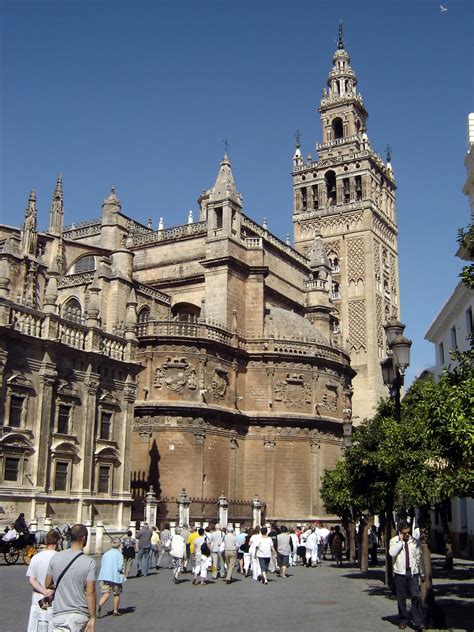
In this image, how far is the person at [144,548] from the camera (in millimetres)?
19734

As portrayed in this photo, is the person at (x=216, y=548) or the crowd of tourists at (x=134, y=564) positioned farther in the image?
the person at (x=216, y=548)

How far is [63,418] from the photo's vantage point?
25031 millimetres

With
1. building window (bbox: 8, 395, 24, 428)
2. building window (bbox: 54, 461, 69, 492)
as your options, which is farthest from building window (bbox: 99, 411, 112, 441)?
building window (bbox: 8, 395, 24, 428)

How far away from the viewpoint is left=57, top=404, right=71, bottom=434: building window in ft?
81.5

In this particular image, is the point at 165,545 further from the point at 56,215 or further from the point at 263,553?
the point at 56,215

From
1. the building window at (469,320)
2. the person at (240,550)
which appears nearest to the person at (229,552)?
the person at (240,550)

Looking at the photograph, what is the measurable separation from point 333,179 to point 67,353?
47.4 m

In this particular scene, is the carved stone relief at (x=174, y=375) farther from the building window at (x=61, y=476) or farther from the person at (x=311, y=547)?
the person at (x=311, y=547)

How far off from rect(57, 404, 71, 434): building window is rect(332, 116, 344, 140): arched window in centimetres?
5133

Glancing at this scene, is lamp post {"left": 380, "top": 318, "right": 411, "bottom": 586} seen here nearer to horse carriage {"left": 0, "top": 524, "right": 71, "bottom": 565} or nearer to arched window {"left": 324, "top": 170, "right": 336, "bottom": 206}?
horse carriage {"left": 0, "top": 524, "right": 71, "bottom": 565}

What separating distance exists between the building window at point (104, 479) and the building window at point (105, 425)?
3.38 ft

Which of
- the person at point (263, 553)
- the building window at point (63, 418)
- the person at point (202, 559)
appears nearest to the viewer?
the person at point (202, 559)

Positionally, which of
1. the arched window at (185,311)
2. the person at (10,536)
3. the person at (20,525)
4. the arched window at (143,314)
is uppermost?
the arched window at (185,311)

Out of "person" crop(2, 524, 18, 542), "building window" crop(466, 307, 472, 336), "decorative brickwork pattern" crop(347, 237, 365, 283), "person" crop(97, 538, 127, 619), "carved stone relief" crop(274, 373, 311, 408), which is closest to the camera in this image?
"person" crop(97, 538, 127, 619)
